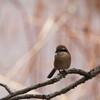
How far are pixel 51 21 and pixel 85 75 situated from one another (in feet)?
3.67

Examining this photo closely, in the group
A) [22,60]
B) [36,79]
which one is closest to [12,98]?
[36,79]

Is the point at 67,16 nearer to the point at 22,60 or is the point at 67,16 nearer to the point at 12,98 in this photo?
the point at 22,60

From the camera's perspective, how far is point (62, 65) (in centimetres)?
29

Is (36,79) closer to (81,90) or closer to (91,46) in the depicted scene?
(81,90)

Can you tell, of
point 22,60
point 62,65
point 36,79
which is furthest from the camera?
point 22,60

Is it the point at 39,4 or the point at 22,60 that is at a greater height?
the point at 39,4

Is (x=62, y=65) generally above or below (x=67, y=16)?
above

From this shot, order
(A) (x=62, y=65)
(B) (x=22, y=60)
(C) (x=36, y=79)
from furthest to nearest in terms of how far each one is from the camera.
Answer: (B) (x=22, y=60) < (C) (x=36, y=79) < (A) (x=62, y=65)

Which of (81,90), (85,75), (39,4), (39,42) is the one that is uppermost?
(85,75)

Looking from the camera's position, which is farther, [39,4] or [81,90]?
[39,4]

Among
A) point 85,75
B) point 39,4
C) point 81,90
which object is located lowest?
point 81,90

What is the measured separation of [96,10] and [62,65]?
3.64 ft

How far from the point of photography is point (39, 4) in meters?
1.41

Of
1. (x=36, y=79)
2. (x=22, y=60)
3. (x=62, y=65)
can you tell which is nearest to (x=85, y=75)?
(x=62, y=65)
